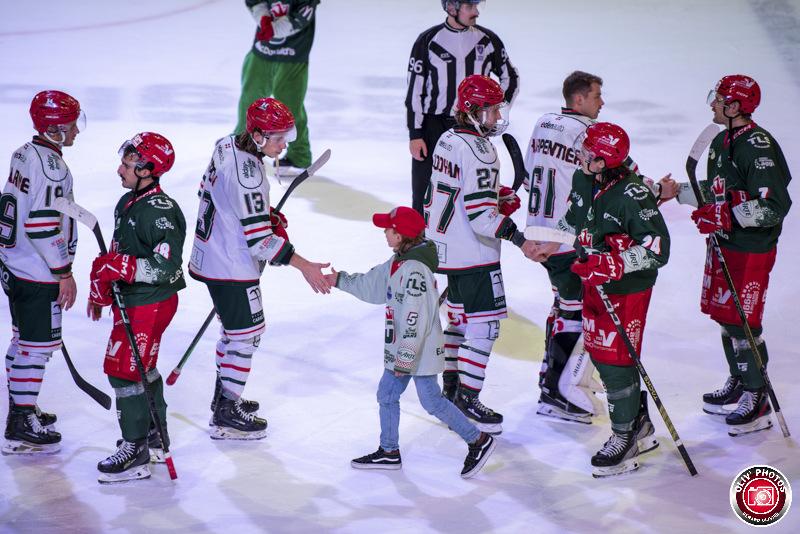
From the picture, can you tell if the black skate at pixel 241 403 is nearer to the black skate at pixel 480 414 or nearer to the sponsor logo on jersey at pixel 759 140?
the black skate at pixel 480 414

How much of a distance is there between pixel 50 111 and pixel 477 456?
2.42 m

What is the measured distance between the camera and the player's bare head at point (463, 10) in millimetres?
7133

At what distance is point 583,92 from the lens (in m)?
5.73

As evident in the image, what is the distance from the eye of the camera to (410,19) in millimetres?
14758

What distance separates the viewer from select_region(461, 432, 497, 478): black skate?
5102mm

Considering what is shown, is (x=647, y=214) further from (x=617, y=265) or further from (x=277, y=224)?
(x=277, y=224)

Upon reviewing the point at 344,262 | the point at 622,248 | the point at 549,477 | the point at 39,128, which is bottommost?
the point at 549,477

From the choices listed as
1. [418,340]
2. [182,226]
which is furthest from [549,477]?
[182,226]

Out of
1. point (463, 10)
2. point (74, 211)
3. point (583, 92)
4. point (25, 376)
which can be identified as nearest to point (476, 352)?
point (583, 92)

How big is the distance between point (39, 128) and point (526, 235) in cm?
222

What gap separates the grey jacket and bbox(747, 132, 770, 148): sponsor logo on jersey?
1.66 metres

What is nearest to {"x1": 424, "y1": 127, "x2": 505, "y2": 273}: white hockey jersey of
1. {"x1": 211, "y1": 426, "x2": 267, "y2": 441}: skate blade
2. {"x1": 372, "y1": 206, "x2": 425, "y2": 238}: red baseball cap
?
{"x1": 372, "y1": 206, "x2": 425, "y2": 238}: red baseball cap

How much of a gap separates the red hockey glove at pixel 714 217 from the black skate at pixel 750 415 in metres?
0.83

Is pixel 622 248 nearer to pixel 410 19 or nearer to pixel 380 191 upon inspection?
pixel 380 191
